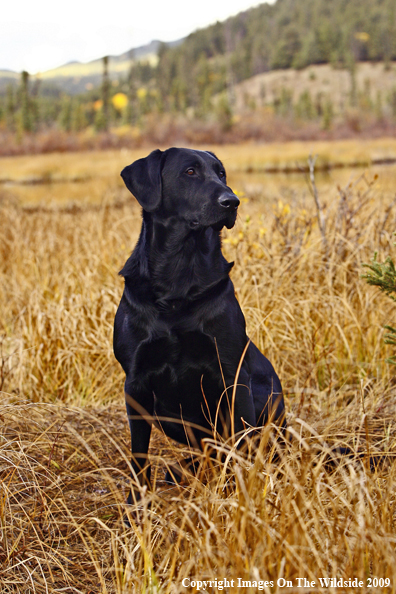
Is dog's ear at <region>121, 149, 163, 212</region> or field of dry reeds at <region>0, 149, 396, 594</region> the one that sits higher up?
dog's ear at <region>121, 149, 163, 212</region>

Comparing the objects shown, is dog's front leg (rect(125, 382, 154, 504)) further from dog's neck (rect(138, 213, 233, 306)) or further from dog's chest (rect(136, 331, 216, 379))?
dog's neck (rect(138, 213, 233, 306))

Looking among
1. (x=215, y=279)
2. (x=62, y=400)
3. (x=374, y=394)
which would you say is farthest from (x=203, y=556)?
(x=62, y=400)

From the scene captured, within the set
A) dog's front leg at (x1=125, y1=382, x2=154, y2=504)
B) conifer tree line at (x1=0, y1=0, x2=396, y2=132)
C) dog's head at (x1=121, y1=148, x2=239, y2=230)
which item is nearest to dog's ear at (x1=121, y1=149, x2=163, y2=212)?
dog's head at (x1=121, y1=148, x2=239, y2=230)

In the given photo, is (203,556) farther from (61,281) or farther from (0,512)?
(61,281)

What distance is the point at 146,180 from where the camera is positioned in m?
2.11

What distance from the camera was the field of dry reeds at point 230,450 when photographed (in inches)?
53.1

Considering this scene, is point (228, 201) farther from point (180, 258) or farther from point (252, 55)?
point (252, 55)

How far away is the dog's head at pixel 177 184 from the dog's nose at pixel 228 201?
65 mm

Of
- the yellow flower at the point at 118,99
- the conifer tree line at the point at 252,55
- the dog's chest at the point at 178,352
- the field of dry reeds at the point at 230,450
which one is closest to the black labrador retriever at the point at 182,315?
the dog's chest at the point at 178,352

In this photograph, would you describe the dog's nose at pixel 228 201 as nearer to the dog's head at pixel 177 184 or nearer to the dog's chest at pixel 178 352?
the dog's head at pixel 177 184

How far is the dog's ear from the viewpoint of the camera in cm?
208

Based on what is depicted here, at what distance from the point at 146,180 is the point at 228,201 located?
1.30ft

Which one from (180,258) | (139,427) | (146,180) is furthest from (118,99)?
(139,427)

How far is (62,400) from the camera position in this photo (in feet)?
11.0
